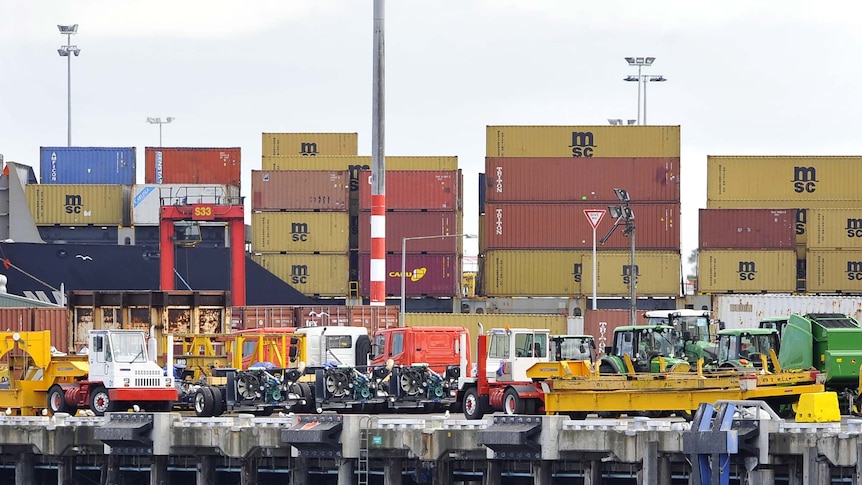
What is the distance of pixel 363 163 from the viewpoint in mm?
71375

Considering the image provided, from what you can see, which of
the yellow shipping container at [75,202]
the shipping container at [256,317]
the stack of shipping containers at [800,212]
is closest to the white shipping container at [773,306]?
the stack of shipping containers at [800,212]

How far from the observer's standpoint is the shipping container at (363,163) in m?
70.9

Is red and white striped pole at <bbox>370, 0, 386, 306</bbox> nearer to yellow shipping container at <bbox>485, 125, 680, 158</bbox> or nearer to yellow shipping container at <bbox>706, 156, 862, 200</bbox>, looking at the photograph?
yellow shipping container at <bbox>485, 125, 680, 158</bbox>

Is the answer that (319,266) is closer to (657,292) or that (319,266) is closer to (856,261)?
(657,292)

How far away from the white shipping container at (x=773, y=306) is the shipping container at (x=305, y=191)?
16.9 m

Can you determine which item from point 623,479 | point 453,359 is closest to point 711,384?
point 623,479

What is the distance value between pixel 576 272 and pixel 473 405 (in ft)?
110

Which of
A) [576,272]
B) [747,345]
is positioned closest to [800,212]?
[576,272]

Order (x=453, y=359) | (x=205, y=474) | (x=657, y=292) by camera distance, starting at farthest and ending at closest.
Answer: (x=657, y=292)
(x=453, y=359)
(x=205, y=474)

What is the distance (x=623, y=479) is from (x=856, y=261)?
4381 centimetres

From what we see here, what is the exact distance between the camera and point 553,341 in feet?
117

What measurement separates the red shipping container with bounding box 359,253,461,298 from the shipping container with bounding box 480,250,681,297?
1.86 metres

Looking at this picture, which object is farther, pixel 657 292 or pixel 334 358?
pixel 657 292

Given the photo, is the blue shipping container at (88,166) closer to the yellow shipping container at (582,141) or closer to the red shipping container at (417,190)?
the red shipping container at (417,190)
